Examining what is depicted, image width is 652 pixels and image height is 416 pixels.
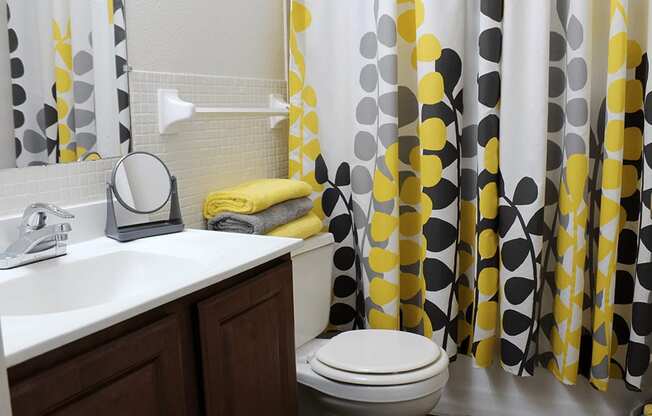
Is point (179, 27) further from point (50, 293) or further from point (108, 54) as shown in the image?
point (50, 293)

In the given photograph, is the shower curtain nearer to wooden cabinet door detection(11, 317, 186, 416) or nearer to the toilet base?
the toilet base

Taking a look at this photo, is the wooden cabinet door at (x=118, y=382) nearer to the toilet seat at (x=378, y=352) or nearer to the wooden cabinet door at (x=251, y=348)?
the wooden cabinet door at (x=251, y=348)

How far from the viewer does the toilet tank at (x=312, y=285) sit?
5.84ft

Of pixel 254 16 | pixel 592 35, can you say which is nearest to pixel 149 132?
pixel 254 16

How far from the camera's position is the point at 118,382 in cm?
95

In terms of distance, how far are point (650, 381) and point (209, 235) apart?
1.50m

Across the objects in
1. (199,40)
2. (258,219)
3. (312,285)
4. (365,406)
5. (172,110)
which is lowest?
(365,406)

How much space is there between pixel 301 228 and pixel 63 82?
78 centimetres

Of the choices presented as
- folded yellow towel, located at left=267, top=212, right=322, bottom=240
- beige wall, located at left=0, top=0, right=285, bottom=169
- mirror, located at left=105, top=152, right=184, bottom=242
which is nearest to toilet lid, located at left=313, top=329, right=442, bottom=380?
folded yellow towel, located at left=267, top=212, right=322, bottom=240

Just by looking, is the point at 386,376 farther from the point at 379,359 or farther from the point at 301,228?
the point at 301,228

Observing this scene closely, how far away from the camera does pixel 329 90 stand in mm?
2037

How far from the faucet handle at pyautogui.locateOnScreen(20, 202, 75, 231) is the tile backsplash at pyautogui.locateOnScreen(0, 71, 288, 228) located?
3.3 inches

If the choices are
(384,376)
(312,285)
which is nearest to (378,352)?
(384,376)

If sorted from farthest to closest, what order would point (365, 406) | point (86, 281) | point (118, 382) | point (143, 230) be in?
point (365, 406) < point (143, 230) < point (86, 281) < point (118, 382)
